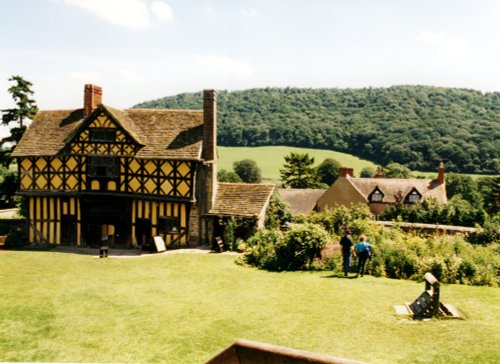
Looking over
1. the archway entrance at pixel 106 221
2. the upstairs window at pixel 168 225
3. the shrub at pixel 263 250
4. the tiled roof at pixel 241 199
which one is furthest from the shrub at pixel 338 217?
the archway entrance at pixel 106 221

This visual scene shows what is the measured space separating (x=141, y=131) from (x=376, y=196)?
98.7 ft

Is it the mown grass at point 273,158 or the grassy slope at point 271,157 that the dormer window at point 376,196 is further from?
the grassy slope at point 271,157

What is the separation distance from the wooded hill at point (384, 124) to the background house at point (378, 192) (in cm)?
4342

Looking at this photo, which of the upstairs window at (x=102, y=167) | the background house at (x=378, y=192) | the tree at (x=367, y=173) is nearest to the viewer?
the upstairs window at (x=102, y=167)

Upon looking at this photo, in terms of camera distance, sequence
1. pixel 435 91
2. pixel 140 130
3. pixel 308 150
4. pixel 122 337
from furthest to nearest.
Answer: pixel 435 91, pixel 308 150, pixel 140 130, pixel 122 337

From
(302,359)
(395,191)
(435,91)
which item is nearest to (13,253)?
(302,359)

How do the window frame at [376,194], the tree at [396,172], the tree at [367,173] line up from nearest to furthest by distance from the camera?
the window frame at [376,194]
the tree at [396,172]
the tree at [367,173]

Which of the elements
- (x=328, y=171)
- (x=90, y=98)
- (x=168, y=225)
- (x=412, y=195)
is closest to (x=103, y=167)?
(x=90, y=98)

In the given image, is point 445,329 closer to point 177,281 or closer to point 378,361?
point 378,361

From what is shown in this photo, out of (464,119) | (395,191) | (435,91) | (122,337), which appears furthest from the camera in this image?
(435,91)

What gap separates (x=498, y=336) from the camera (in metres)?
9.60

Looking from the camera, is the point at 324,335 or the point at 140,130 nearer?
the point at 324,335

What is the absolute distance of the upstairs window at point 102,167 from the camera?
26.2m

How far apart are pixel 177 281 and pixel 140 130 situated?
13.4m
